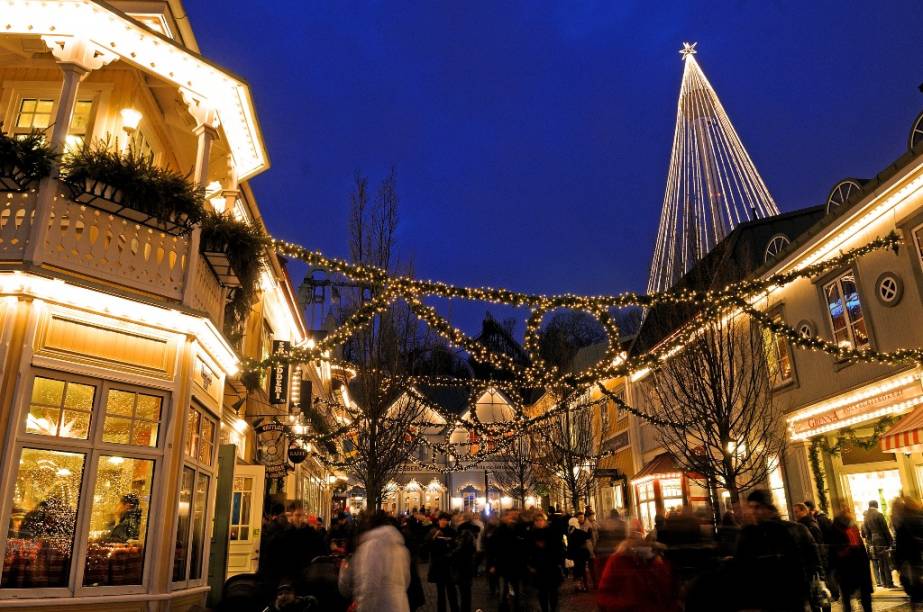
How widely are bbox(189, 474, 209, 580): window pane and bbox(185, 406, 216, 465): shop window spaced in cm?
34

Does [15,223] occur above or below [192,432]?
above

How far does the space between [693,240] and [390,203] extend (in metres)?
8.08

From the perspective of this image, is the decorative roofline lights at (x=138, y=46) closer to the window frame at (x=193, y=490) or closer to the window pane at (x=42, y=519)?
the window frame at (x=193, y=490)

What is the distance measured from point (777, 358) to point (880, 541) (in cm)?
539

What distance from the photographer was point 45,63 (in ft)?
32.8

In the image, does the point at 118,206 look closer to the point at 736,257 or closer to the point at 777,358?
the point at 777,358

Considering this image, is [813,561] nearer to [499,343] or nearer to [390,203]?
[390,203]

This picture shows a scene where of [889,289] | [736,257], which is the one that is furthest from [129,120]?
[736,257]

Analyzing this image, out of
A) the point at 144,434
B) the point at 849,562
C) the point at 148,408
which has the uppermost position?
the point at 148,408

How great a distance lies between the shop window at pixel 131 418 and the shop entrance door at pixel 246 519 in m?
7.00

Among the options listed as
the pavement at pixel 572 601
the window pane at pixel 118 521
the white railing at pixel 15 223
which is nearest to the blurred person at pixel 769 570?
the pavement at pixel 572 601

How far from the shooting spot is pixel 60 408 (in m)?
7.63

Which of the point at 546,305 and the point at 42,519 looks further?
the point at 546,305

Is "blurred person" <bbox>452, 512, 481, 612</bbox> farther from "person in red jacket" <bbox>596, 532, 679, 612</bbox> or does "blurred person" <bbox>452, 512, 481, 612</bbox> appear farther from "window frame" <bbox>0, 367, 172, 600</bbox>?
"person in red jacket" <bbox>596, 532, 679, 612</bbox>
